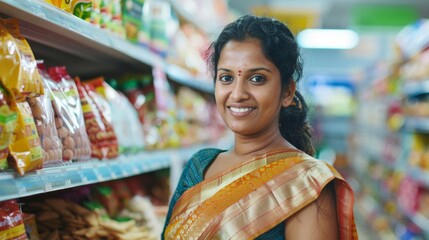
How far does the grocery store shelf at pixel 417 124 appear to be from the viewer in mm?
5023

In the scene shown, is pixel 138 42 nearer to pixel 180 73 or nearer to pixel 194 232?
pixel 180 73

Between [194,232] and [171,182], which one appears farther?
[171,182]

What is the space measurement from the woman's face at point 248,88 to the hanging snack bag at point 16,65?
564 millimetres

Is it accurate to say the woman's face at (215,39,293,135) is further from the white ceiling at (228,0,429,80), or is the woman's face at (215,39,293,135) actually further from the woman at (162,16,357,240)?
the white ceiling at (228,0,429,80)

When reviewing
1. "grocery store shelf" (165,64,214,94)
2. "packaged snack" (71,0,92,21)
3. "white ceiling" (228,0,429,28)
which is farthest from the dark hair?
"white ceiling" (228,0,429,28)

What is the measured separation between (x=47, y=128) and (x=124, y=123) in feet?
2.70

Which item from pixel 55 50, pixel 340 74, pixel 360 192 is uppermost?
pixel 55 50

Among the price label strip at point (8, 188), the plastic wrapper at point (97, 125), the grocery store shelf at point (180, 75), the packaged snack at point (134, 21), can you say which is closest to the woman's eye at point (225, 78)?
the plastic wrapper at point (97, 125)

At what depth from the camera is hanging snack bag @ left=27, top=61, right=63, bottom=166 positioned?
160 centimetres

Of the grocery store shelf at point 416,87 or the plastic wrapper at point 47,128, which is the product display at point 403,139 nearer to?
the grocery store shelf at point 416,87

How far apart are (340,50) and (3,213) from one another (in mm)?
13947

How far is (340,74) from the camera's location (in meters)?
14.7

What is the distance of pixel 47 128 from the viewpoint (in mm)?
1640

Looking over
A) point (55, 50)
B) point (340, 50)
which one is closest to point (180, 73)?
point (55, 50)
